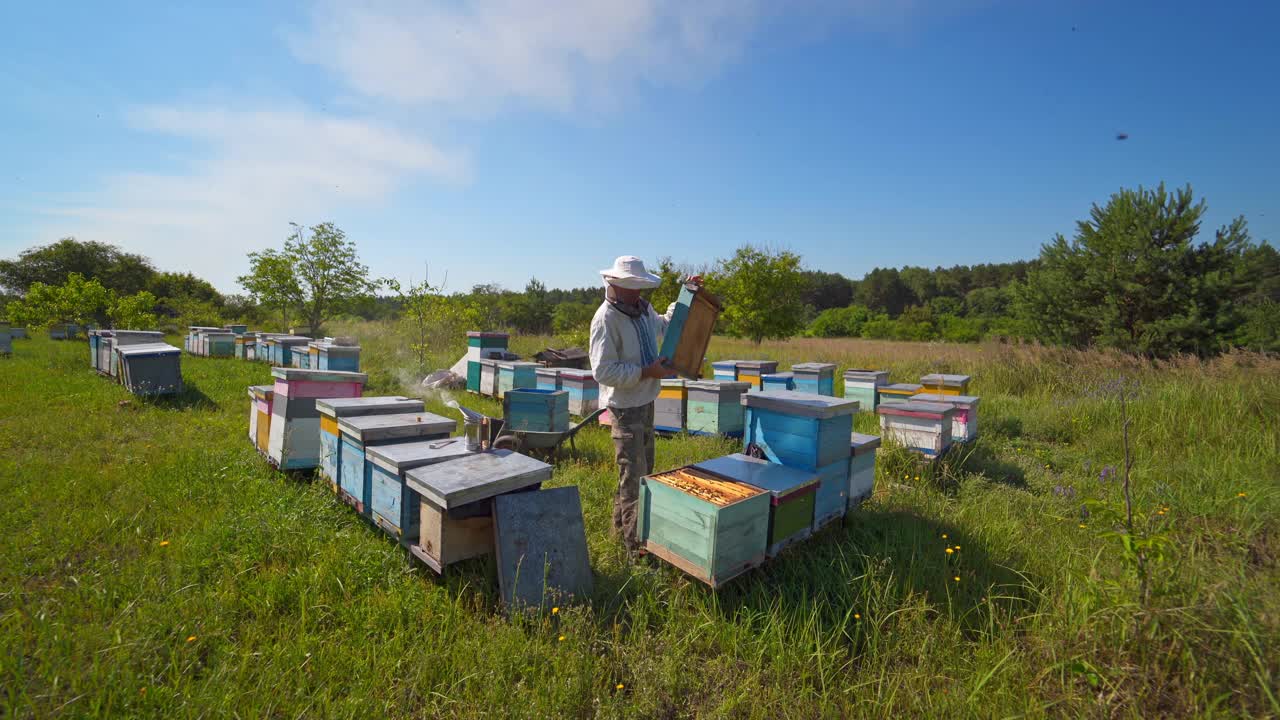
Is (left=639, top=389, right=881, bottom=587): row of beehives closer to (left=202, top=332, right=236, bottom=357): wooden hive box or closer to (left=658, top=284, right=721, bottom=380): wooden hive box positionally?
(left=658, top=284, right=721, bottom=380): wooden hive box

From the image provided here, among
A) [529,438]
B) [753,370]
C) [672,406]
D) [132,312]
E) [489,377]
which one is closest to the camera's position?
[529,438]

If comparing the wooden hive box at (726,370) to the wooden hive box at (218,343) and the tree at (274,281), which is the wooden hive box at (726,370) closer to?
the wooden hive box at (218,343)

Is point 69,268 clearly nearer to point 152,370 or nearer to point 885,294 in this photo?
point 152,370

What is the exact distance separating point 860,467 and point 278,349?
14546 mm

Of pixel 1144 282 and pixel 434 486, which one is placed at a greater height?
pixel 1144 282

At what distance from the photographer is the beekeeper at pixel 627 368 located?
3.30 metres

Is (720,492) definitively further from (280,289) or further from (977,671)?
(280,289)

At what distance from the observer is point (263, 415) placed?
189 inches

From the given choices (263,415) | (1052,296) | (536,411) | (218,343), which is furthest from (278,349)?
(1052,296)

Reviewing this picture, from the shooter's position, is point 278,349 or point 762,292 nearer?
point 278,349

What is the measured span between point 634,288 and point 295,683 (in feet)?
8.72

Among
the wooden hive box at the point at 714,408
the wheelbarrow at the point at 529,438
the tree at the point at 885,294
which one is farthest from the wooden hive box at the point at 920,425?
the tree at the point at 885,294

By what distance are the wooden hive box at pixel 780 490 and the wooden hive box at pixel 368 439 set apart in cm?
185

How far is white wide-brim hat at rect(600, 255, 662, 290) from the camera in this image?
3277 mm
